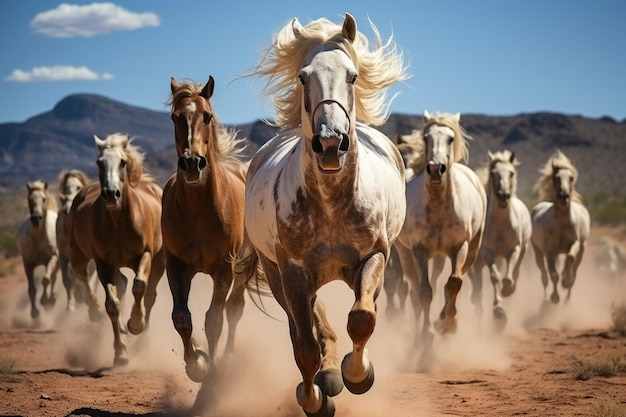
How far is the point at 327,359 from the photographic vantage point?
6.54m

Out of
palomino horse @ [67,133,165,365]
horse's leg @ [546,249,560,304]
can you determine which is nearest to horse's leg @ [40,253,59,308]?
palomino horse @ [67,133,165,365]

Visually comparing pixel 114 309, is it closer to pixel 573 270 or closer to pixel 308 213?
pixel 308 213

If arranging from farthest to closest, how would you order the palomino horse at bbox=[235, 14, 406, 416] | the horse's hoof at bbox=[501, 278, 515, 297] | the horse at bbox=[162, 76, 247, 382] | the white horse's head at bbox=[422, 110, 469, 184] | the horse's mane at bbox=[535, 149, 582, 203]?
the horse's mane at bbox=[535, 149, 582, 203] → the horse's hoof at bbox=[501, 278, 515, 297] → the white horse's head at bbox=[422, 110, 469, 184] → the horse at bbox=[162, 76, 247, 382] → the palomino horse at bbox=[235, 14, 406, 416]

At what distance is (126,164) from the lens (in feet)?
37.1

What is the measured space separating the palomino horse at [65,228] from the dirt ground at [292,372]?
38.3 inches

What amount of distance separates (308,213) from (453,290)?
4824 mm

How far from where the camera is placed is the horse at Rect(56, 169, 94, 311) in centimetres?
1648

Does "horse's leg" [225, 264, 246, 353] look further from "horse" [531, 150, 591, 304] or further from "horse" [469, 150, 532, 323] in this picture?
"horse" [531, 150, 591, 304]

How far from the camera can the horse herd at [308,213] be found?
19.5 feet

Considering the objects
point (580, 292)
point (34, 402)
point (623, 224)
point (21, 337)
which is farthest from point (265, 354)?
point (623, 224)

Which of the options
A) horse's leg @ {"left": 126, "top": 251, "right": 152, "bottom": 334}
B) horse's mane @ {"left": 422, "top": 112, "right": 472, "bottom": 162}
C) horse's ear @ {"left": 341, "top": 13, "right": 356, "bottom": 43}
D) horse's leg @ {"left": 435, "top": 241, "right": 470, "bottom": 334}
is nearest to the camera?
horse's ear @ {"left": 341, "top": 13, "right": 356, "bottom": 43}

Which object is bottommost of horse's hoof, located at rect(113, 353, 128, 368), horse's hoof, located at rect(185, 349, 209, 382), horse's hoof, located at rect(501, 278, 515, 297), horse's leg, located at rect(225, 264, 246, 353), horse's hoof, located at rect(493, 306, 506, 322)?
horse's hoof, located at rect(113, 353, 128, 368)

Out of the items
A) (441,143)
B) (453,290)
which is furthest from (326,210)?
(441,143)

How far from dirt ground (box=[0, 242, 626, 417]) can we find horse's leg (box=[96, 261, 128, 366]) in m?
0.18
